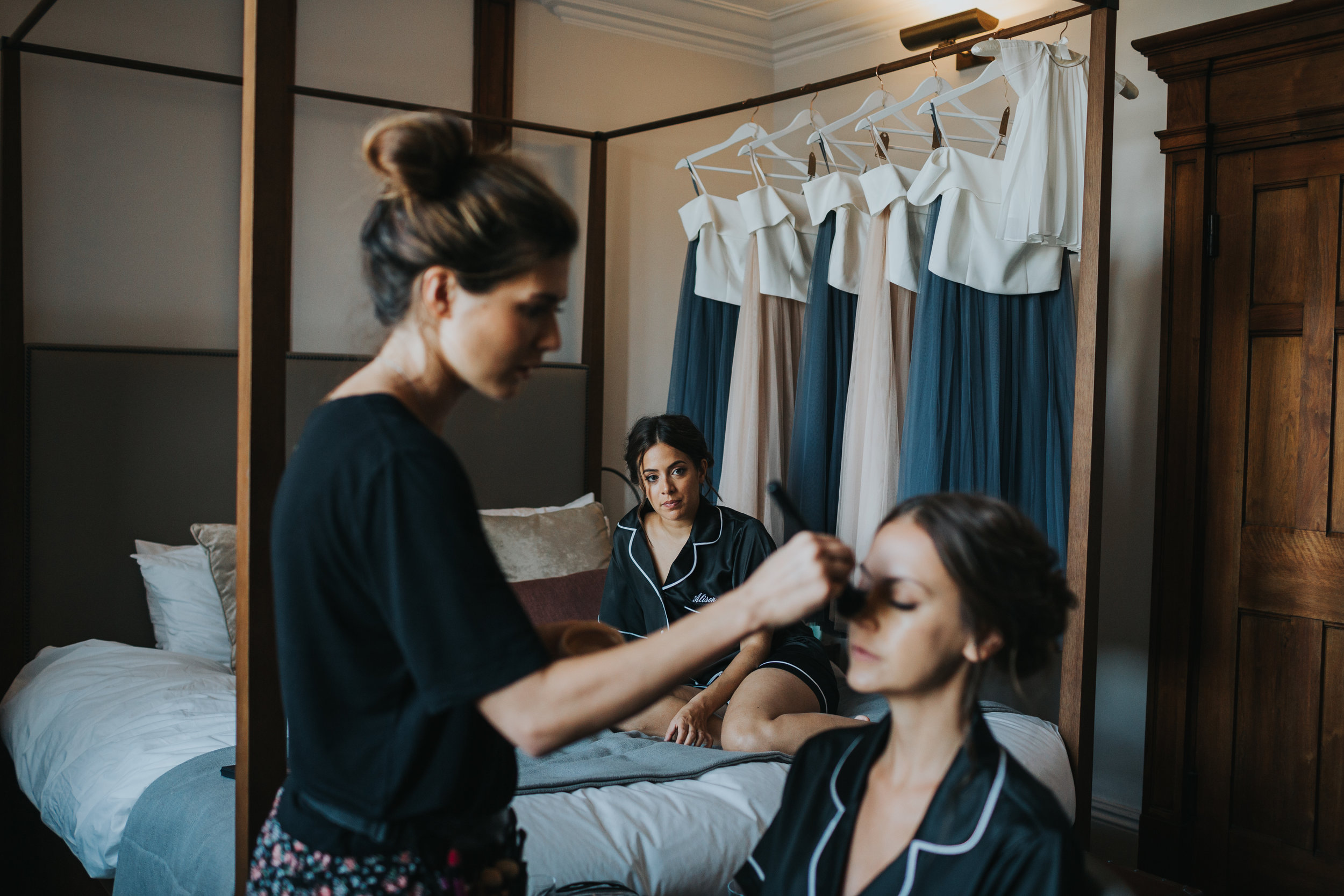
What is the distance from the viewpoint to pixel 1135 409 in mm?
3074

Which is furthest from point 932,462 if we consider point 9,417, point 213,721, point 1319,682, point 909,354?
point 9,417

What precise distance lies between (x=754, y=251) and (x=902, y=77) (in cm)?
103

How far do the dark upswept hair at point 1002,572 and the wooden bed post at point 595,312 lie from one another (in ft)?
8.25

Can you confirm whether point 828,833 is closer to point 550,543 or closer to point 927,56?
point 927,56

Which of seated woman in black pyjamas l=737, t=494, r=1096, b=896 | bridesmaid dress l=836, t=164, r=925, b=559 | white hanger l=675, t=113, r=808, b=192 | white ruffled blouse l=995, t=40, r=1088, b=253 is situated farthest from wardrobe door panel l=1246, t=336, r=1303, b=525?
seated woman in black pyjamas l=737, t=494, r=1096, b=896

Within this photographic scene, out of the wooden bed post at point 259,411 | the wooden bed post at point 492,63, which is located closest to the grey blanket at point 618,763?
the wooden bed post at point 259,411

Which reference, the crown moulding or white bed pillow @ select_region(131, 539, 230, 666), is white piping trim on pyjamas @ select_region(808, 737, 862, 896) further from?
the crown moulding

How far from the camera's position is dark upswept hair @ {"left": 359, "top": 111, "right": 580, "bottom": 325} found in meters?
0.96

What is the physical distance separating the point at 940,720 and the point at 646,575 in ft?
5.17

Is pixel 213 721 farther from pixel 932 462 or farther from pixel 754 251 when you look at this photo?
pixel 754 251

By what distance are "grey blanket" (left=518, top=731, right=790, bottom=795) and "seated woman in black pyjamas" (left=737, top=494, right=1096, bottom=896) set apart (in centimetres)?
72

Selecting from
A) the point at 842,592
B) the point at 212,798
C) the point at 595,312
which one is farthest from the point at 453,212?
the point at 595,312

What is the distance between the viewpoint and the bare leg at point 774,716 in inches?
89.0

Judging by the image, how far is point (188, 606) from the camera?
2.81 meters
